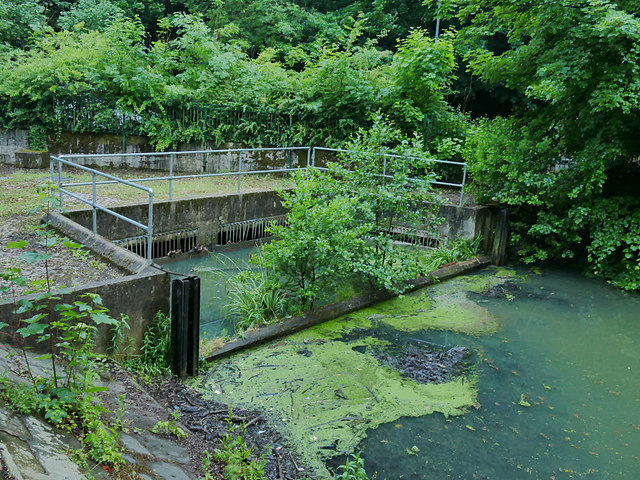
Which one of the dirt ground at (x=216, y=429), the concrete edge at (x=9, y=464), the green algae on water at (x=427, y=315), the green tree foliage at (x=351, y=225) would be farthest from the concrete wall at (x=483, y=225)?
the concrete edge at (x=9, y=464)

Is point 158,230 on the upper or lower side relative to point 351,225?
Result: lower

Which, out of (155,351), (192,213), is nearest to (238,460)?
(155,351)

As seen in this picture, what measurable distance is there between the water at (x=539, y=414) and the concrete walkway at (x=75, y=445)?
173cm

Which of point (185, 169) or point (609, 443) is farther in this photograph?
point (185, 169)

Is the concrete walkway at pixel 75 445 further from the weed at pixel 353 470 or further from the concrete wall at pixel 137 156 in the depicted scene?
the concrete wall at pixel 137 156

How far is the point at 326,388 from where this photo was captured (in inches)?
221

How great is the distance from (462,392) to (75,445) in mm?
3977

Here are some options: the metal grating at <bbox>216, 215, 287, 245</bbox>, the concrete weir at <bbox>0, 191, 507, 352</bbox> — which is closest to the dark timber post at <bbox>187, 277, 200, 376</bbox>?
the concrete weir at <bbox>0, 191, 507, 352</bbox>

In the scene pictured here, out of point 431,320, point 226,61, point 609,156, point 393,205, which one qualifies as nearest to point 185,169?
point 226,61

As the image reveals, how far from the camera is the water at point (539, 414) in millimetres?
4578

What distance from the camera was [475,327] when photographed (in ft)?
25.3

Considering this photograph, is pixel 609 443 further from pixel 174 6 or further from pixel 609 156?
pixel 174 6

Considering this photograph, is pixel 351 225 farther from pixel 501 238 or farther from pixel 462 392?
pixel 501 238

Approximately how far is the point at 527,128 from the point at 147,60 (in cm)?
1090
